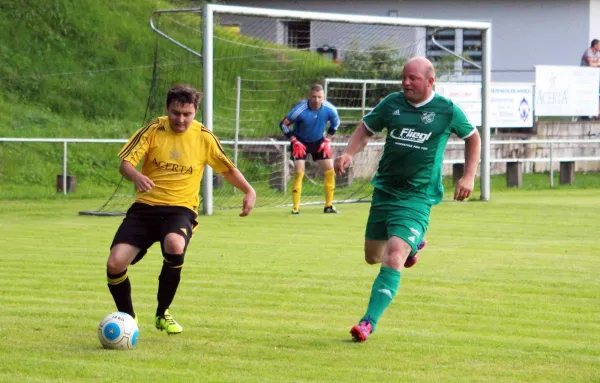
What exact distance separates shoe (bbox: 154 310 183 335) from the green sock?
122 cm

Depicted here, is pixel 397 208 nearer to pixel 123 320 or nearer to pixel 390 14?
pixel 123 320

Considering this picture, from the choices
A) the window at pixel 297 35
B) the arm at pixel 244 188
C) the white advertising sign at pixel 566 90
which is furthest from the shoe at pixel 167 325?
the white advertising sign at pixel 566 90

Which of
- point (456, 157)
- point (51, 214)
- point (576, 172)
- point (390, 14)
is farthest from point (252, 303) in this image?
point (390, 14)

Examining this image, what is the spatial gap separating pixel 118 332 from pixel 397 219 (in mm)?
2073

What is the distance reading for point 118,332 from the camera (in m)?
7.36

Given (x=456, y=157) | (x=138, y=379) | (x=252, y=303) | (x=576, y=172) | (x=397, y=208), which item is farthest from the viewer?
(x=576, y=172)

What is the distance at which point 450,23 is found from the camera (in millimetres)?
21750

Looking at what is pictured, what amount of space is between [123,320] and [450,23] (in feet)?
50.2

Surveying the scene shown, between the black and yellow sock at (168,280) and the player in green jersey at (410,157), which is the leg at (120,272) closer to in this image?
the black and yellow sock at (168,280)

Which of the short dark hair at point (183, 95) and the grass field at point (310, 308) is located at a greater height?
the short dark hair at point (183, 95)

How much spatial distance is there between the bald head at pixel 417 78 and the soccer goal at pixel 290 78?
1302 centimetres

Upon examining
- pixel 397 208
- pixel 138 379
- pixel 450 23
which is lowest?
pixel 138 379

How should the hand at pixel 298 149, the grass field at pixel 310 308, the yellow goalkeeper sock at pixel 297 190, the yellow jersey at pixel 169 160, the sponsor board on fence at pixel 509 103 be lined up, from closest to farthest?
1. the grass field at pixel 310 308
2. the yellow jersey at pixel 169 160
3. the yellow goalkeeper sock at pixel 297 190
4. the hand at pixel 298 149
5. the sponsor board on fence at pixel 509 103

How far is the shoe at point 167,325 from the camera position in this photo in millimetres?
7914
